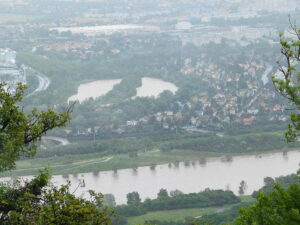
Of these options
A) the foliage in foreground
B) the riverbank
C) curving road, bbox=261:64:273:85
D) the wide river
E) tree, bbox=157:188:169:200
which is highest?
curving road, bbox=261:64:273:85

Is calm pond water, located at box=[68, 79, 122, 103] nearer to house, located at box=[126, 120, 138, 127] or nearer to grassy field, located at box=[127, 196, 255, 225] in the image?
house, located at box=[126, 120, 138, 127]

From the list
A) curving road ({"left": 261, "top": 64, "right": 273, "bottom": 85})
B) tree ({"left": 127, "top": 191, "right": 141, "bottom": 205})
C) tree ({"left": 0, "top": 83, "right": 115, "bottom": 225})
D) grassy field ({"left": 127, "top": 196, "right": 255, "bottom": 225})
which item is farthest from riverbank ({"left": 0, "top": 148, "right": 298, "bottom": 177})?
tree ({"left": 0, "top": 83, "right": 115, "bottom": 225})

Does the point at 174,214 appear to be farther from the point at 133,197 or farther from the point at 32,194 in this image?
the point at 32,194

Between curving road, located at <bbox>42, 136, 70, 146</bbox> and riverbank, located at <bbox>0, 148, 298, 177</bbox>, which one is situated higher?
curving road, located at <bbox>42, 136, 70, 146</bbox>

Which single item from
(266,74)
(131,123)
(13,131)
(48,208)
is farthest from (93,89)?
(48,208)

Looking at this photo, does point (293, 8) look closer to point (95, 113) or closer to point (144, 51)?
point (144, 51)

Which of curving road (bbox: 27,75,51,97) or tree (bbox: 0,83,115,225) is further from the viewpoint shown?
curving road (bbox: 27,75,51,97)

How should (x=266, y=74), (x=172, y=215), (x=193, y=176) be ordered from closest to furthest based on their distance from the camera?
1. (x=172, y=215)
2. (x=193, y=176)
3. (x=266, y=74)
